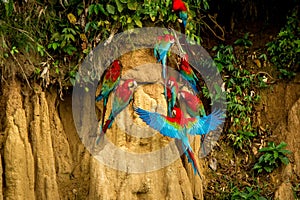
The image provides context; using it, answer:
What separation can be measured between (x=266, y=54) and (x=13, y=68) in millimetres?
3335

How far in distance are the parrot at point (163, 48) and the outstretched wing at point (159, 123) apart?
62 cm

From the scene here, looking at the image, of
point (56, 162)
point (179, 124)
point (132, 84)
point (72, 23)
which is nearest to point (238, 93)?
point (179, 124)

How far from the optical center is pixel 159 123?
229 inches

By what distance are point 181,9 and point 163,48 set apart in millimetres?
500

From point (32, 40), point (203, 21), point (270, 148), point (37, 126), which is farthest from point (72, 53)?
point (270, 148)

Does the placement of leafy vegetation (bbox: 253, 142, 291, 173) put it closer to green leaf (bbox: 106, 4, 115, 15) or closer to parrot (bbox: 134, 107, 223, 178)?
parrot (bbox: 134, 107, 223, 178)

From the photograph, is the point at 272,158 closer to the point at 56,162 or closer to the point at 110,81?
the point at 110,81

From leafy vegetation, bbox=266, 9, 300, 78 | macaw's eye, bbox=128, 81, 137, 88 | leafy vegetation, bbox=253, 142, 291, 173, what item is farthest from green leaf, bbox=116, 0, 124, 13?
leafy vegetation, bbox=253, 142, 291, 173

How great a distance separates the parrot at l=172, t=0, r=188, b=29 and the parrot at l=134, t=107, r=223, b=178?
1.08 meters

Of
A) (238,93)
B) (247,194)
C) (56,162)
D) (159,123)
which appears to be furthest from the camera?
(238,93)

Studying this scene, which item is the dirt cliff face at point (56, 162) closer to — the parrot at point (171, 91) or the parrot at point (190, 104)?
the parrot at point (171, 91)

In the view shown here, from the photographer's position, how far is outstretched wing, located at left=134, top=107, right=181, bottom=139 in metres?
5.75

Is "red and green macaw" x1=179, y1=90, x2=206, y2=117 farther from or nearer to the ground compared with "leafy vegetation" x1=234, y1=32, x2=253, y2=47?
nearer to the ground

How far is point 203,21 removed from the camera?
7.43 metres
